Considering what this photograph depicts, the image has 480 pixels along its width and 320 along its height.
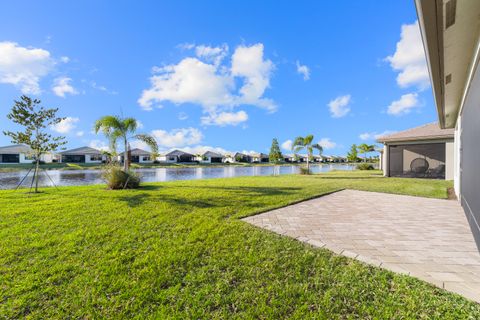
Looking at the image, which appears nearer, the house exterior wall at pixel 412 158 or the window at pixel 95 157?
the house exterior wall at pixel 412 158

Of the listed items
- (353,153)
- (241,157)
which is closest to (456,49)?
(353,153)

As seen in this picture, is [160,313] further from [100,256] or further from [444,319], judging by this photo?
[444,319]

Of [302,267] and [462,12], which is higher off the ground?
[462,12]

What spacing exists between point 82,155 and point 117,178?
142ft

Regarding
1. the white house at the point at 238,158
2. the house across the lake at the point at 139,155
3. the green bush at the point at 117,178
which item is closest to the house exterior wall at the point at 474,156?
the green bush at the point at 117,178

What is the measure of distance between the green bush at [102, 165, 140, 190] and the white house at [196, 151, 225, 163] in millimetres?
49765

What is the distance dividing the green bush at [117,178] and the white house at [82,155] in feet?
131

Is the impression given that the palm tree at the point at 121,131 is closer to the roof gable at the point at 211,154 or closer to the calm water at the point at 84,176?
the calm water at the point at 84,176

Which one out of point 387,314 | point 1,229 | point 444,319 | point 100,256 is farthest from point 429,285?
point 1,229

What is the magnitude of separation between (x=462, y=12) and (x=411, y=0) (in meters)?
0.94

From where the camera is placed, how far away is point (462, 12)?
2.81 metres

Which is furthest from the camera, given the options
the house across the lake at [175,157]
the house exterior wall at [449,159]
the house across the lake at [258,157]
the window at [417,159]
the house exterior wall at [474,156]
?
the house across the lake at [258,157]

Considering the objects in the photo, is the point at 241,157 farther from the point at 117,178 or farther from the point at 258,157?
the point at 117,178

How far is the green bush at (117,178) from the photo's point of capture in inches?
356
